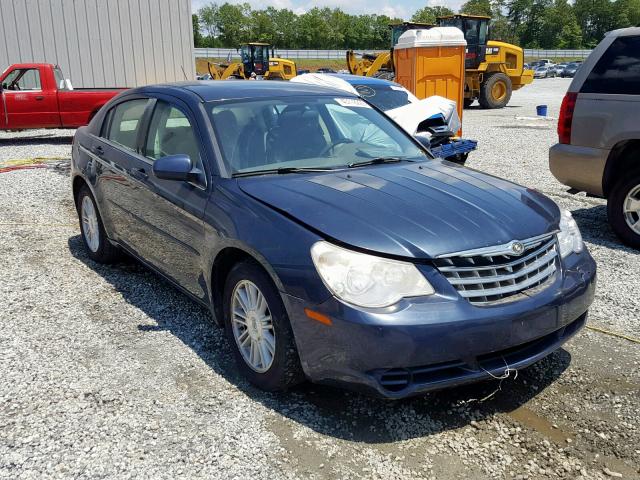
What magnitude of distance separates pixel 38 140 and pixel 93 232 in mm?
11560

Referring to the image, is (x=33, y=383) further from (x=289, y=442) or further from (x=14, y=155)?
(x=14, y=155)

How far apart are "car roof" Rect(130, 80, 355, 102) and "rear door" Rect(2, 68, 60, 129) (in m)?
11.1

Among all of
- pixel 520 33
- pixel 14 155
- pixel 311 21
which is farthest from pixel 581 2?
pixel 14 155

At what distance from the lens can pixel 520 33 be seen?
383 feet

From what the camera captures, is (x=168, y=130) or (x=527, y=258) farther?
(x=168, y=130)

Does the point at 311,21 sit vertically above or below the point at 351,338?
above

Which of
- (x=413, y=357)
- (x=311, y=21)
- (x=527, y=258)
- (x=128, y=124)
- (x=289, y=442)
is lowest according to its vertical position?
(x=289, y=442)

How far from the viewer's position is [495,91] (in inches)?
950

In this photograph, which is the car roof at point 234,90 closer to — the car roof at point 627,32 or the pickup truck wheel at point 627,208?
the pickup truck wheel at point 627,208

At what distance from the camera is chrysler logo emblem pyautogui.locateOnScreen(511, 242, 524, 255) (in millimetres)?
3004

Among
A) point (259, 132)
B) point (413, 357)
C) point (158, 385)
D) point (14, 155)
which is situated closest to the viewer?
point (413, 357)

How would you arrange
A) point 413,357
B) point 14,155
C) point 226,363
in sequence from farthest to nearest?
point 14,155 < point 226,363 < point 413,357

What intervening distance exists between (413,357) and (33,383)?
2.16 metres

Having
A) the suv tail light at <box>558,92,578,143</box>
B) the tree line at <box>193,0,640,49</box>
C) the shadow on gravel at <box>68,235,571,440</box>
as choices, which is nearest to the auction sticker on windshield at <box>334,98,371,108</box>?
the shadow on gravel at <box>68,235,571,440</box>
